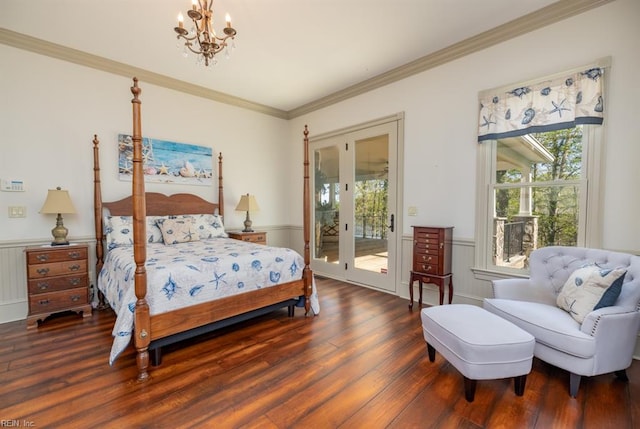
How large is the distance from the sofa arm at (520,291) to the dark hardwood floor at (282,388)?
1.65 ft

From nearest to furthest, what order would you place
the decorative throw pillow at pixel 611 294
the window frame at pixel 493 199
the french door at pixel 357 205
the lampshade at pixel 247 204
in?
the decorative throw pillow at pixel 611 294 → the window frame at pixel 493 199 → the french door at pixel 357 205 → the lampshade at pixel 247 204

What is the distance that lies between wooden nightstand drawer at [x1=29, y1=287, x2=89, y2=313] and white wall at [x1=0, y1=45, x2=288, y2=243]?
2.41ft

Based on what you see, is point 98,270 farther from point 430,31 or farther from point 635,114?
point 635,114

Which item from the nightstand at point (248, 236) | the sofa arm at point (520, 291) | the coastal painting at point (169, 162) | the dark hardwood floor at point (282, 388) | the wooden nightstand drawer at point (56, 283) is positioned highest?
the coastal painting at point (169, 162)

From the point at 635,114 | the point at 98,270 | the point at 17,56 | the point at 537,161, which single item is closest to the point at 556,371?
the point at 537,161

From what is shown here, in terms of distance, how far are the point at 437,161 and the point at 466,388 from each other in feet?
8.12

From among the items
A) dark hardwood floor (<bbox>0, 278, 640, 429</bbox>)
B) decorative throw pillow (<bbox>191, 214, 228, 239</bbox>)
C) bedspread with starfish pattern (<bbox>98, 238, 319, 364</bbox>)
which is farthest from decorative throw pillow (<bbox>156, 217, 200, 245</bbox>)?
dark hardwood floor (<bbox>0, 278, 640, 429</bbox>)

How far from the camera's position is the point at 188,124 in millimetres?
4312

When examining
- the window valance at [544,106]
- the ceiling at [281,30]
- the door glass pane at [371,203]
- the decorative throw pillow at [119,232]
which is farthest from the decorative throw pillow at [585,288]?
the decorative throw pillow at [119,232]

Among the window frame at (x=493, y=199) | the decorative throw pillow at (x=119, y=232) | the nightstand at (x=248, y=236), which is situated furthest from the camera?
the nightstand at (x=248, y=236)

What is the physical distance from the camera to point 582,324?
188 centimetres

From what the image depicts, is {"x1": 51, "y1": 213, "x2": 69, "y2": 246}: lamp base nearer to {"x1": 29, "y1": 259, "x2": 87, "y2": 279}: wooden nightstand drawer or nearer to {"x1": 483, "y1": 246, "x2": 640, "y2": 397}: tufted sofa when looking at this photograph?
{"x1": 29, "y1": 259, "x2": 87, "y2": 279}: wooden nightstand drawer

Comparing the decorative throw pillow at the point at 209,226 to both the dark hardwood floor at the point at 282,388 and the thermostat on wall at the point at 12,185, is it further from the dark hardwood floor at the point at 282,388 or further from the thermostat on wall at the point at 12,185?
the thermostat on wall at the point at 12,185

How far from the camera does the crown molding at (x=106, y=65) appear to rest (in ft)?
10.0
